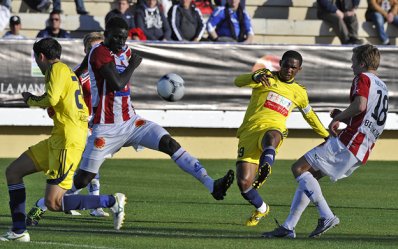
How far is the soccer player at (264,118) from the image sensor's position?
1177 cm

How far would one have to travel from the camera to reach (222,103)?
20.5 metres

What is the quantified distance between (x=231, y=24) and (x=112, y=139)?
1113cm

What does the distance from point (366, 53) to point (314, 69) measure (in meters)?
10.1

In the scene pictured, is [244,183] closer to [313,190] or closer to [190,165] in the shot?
[190,165]

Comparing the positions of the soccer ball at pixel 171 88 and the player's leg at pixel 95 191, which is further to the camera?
the soccer ball at pixel 171 88

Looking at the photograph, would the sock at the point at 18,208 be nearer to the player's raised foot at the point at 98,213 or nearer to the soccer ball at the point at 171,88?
the player's raised foot at the point at 98,213

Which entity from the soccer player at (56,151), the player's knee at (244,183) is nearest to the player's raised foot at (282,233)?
the player's knee at (244,183)

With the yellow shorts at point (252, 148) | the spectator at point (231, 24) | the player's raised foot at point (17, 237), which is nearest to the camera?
the player's raised foot at point (17, 237)

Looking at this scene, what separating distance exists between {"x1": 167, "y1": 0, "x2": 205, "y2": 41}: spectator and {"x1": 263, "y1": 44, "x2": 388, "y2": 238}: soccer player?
36.6 feet

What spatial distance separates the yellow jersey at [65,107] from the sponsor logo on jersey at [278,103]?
2793 mm

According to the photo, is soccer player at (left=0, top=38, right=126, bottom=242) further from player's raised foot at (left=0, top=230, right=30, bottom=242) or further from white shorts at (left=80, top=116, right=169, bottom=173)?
white shorts at (left=80, top=116, right=169, bottom=173)

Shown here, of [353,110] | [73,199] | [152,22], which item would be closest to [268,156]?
[353,110]

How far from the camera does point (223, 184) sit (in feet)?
36.1

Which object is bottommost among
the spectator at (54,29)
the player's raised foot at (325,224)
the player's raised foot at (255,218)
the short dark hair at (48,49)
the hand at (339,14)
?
the hand at (339,14)
